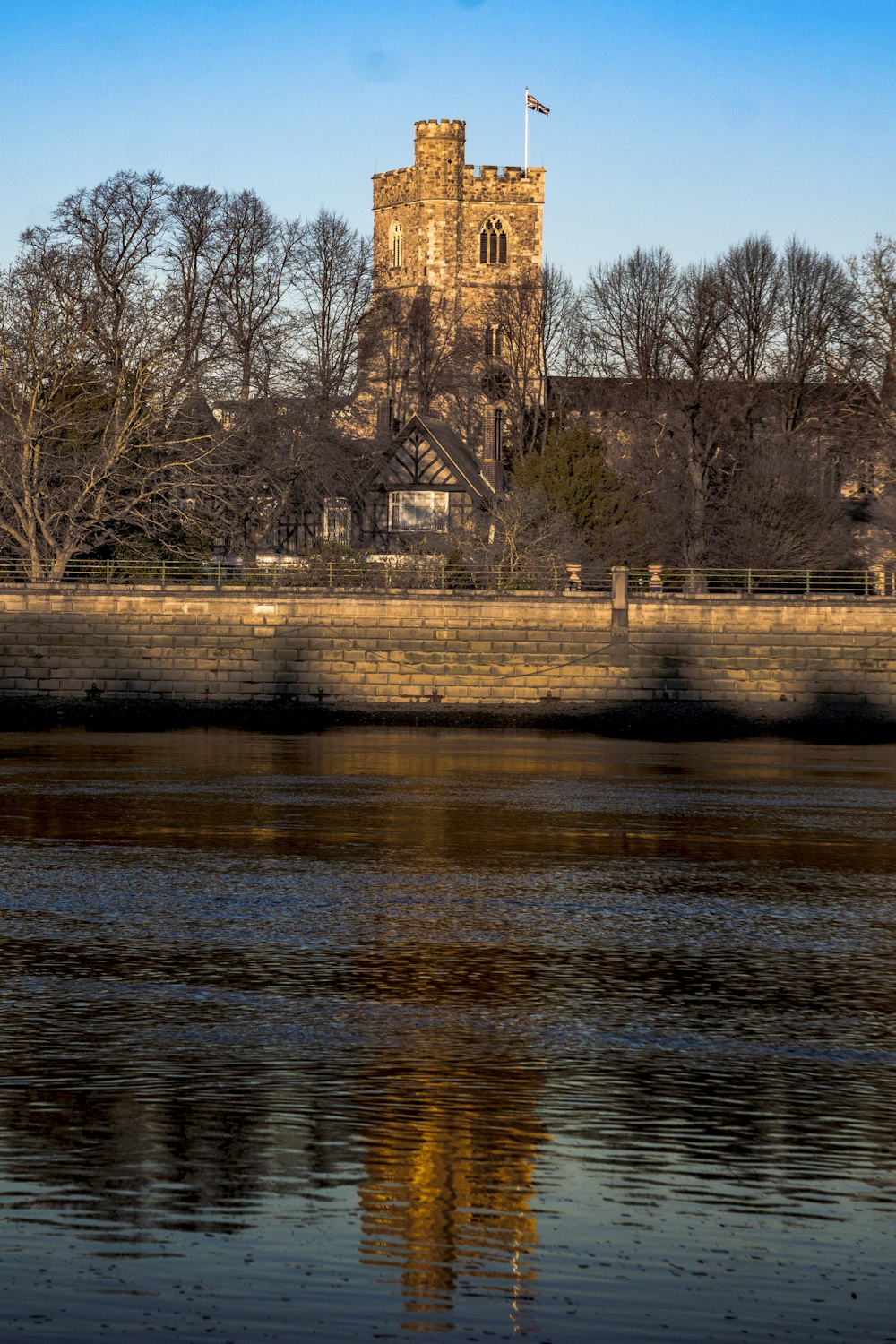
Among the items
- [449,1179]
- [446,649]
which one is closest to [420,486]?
[446,649]

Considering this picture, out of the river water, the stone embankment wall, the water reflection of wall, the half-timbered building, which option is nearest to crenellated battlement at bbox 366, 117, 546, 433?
the half-timbered building

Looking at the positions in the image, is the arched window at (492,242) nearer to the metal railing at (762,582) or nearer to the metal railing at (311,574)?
the metal railing at (762,582)

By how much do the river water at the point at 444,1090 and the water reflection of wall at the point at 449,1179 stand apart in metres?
0.02

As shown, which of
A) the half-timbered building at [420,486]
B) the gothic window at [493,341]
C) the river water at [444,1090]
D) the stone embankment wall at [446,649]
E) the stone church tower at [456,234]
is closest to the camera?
the river water at [444,1090]

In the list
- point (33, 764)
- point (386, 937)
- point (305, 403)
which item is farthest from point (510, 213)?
point (386, 937)

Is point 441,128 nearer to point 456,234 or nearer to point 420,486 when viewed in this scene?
point 456,234

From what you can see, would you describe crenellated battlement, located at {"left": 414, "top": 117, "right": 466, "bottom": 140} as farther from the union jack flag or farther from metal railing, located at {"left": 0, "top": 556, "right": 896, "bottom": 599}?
metal railing, located at {"left": 0, "top": 556, "right": 896, "bottom": 599}

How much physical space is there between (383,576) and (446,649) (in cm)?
555

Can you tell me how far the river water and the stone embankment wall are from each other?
85.8 ft

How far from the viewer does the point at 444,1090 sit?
916cm

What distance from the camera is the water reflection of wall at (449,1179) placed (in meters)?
6.54

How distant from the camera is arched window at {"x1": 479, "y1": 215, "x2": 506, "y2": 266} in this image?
98.2m

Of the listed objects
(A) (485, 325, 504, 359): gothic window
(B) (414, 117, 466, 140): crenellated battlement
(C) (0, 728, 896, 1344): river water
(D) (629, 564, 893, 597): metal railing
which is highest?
(B) (414, 117, 466, 140): crenellated battlement

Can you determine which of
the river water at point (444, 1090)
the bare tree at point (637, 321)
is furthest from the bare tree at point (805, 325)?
the river water at point (444, 1090)
